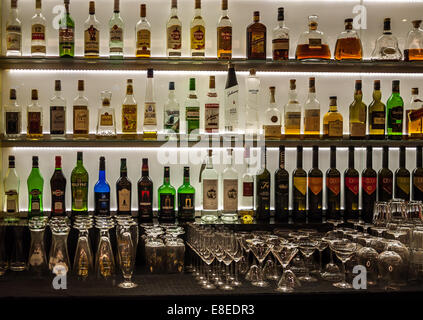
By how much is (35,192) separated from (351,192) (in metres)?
1.68

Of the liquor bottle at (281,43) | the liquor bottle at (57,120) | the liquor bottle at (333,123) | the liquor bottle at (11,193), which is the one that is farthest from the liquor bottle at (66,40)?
the liquor bottle at (333,123)

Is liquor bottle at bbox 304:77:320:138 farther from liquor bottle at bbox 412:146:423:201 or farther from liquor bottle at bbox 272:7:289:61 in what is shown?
liquor bottle at bbox 412:146:423:201

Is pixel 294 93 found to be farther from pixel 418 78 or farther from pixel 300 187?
pixel 418 78

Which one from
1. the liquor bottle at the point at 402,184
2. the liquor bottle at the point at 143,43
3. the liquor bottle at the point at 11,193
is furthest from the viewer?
the liquor bottle at the point at 402,184

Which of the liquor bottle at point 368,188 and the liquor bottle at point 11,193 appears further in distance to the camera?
the liquor bottle at point 368,188

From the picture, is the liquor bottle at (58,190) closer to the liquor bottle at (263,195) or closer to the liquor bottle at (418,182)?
the liquor bottle at (263,195)

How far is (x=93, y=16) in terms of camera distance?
2.87 m

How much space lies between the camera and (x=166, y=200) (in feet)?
9.03

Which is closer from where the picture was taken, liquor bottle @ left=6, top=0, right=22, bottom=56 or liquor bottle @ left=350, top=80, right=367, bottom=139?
liquor bottle @ left=6, top=0, right=22, bottom=56

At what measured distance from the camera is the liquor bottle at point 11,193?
2.66 meters

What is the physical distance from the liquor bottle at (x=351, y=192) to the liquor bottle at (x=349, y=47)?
1.76 feet

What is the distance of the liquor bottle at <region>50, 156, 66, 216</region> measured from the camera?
105 inches

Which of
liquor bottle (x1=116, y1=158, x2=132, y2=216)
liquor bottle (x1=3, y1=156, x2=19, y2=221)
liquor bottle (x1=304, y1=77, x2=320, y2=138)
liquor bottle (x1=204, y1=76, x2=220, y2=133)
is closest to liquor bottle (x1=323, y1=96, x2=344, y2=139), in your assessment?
liquor bottle (x1=304, y1=77, x2=320, y2=138)

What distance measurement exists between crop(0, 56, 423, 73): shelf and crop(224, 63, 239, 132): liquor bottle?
0.10m
